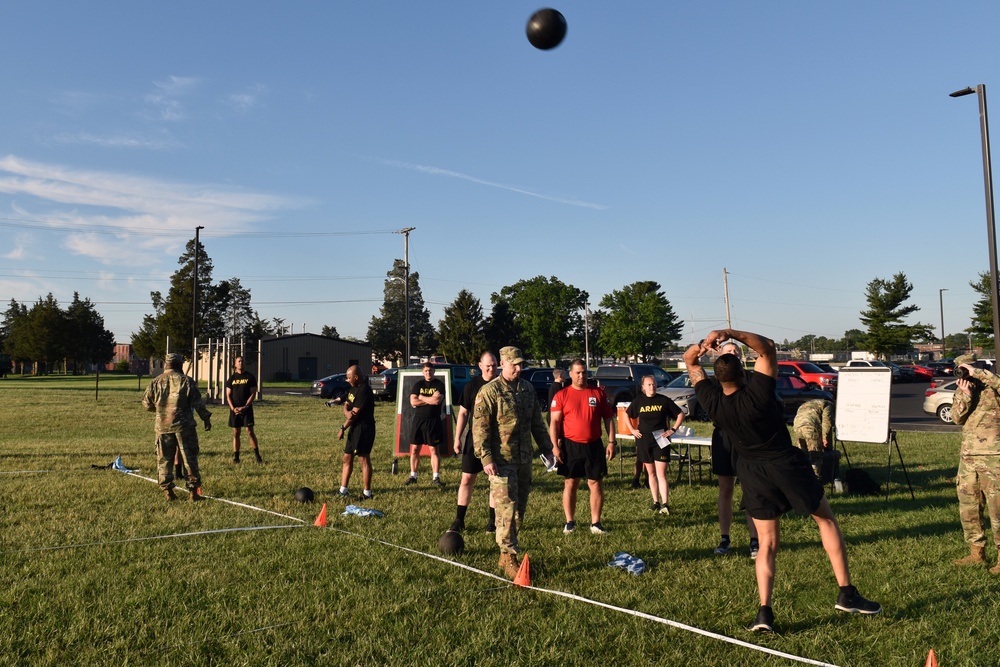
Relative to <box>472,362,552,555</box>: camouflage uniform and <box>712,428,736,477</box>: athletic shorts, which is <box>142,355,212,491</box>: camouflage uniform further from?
<box>712,428,736,477</box>: athletic shorts

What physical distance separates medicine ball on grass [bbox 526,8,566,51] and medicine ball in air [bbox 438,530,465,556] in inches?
232

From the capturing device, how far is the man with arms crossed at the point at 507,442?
243 inches

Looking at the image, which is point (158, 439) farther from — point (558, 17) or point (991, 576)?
point (991, 576)

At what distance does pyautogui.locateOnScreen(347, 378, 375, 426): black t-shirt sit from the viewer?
9281 mm

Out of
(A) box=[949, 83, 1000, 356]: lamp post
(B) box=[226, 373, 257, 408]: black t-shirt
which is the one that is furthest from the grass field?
(A) box=[949, 83, 1000, 356]: lamp post

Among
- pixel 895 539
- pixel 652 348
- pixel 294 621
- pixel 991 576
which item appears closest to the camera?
pixel 294 621

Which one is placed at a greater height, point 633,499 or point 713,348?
point 713,348

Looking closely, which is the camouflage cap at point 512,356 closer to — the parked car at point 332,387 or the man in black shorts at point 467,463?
the man in black shorts at point 467,463

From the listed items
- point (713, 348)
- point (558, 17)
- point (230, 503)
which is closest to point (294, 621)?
point (713, 348)

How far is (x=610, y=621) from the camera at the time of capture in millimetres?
4895

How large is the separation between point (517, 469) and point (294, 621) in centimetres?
234

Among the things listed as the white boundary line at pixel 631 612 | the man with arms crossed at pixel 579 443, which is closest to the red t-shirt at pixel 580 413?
the man with arms crossed at pixel 579 443

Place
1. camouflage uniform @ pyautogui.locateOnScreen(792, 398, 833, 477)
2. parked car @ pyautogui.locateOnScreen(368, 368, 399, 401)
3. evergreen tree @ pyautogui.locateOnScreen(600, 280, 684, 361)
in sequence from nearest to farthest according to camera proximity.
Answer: camouflage uniform @ pyautogui.locateOnScreen(792, 398, 833, 477)
parked car @ pyautogui.locateOnScreen(368, 368, 399, 401)
evergreen tree @ pyautogui.locateOnScreen(600, 280, 684, 361)

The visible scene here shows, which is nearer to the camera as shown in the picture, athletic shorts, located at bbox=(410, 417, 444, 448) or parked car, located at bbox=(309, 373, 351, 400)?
athletic shorts, located at bbox=(410, 417, 444, 448)
